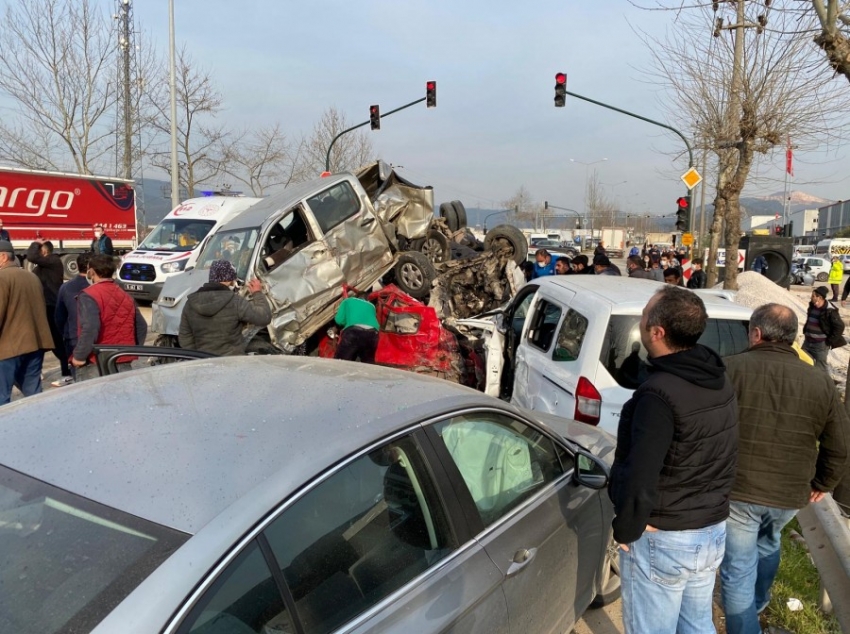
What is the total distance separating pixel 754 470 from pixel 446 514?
5.34ft

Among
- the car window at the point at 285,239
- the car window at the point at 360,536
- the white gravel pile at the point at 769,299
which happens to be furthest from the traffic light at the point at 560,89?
the car window at the point at 360,536

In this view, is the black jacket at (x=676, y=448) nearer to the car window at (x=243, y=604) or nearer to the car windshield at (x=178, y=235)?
the car window at (x=243, y=604)

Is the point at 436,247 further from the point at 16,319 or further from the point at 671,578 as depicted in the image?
the point at 671,578

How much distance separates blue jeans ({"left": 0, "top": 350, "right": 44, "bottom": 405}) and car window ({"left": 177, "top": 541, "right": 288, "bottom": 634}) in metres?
5.28

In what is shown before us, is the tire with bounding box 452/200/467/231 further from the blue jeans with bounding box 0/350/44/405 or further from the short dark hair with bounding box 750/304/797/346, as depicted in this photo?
the short dark hair with bounding box 750/304/797/346

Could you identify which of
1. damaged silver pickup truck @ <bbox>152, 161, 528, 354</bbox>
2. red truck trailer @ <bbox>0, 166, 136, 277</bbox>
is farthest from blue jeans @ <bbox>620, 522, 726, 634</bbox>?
red truck trailer @ <bbox>0, 166, 136, 277</bbox>

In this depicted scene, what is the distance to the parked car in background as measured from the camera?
13.7 feet

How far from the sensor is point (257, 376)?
2258 millimetres

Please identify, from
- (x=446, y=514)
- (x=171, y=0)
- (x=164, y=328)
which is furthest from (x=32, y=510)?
(x=171, y=0)

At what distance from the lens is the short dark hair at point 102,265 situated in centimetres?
536

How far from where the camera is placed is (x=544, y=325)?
206 inches

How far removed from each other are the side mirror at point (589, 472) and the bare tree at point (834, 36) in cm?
400

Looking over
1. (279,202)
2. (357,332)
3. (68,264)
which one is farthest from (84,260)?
(68,264)

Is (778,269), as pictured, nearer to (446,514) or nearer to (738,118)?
(738,118)
